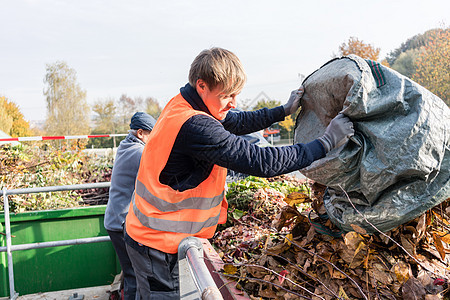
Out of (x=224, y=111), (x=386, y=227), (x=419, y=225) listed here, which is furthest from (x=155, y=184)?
(x=419, y=225)

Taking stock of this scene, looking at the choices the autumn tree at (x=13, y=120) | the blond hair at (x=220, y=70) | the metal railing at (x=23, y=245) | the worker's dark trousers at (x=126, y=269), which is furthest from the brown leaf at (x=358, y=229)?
the autumn tree at (x=13, y=120)

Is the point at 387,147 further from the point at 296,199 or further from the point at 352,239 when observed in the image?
the point at 296,199

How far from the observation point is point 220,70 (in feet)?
6.29

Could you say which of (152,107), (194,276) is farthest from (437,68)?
(152,107)

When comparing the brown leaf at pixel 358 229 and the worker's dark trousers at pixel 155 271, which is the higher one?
the brown leaf at pixel 358 229

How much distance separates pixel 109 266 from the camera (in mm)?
4555

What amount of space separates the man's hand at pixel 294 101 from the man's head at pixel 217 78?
385mm

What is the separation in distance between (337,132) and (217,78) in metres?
0.67

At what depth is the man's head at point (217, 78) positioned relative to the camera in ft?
6.34

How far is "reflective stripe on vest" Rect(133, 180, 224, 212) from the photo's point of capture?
2043 millimetres

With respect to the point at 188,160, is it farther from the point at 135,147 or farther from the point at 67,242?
the point at 67,242

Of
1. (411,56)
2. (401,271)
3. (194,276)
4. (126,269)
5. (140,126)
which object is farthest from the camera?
(411,56)

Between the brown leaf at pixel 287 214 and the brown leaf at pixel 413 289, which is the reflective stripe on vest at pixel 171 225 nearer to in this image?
the brown leaf at pixel 287 214

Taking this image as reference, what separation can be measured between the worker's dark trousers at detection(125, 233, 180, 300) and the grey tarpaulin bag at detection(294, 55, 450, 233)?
A: 3.46 feet
